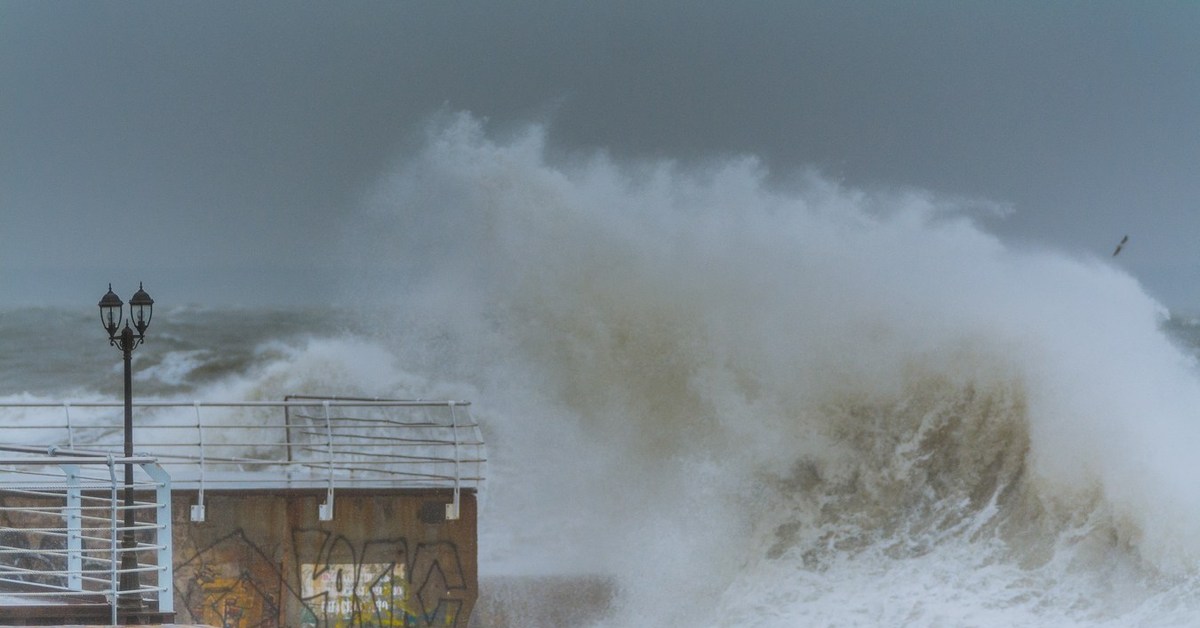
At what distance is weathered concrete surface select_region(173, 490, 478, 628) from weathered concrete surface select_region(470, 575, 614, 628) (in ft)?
3.97

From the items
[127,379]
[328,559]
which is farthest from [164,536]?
[328,559]

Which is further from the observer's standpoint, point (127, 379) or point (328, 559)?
point (328, 559)

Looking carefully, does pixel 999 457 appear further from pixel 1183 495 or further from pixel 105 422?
pixel 105 422

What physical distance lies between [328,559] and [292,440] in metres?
6.89

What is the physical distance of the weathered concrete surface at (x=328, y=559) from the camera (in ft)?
35.8

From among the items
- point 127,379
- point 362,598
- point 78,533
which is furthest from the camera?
point 362,598

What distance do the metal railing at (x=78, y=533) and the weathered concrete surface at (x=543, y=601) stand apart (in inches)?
123

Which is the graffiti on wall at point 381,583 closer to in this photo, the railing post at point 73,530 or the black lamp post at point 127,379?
the black lamp post at point 127,379

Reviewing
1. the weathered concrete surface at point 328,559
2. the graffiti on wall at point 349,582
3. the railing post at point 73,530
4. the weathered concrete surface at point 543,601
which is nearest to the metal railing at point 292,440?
the weathered concrete surface at point 328,559

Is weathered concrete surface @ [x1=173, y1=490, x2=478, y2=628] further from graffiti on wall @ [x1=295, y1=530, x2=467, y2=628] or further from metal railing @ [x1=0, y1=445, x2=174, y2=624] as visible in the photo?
metal railing @ [x1=0, y1=445, x2=174, y2=624]

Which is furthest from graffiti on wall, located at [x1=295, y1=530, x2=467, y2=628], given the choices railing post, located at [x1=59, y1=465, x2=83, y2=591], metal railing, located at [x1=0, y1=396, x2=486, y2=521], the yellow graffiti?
railing post, located at [x1=59, y1=465, x2=83, y2=591]

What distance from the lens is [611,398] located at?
55.1 feet

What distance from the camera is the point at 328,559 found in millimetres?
11180

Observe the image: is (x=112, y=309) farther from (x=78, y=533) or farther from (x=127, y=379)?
(x=78, y=533)
